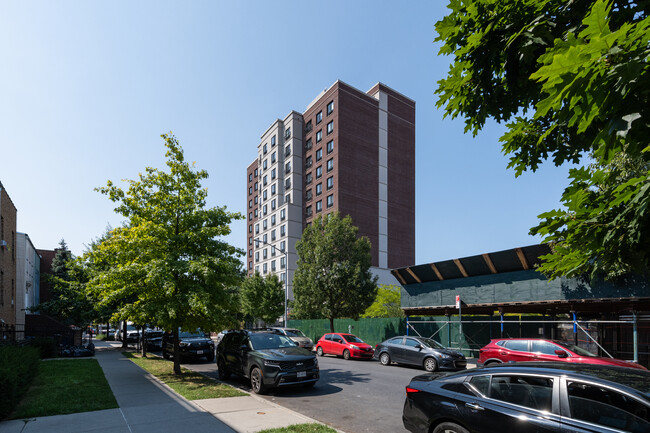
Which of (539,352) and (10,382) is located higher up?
(10,382)

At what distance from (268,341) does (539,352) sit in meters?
9.10

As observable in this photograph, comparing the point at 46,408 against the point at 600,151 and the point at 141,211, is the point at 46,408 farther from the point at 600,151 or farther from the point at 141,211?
the point at 600,151

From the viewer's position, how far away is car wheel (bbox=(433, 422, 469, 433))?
4890 mm

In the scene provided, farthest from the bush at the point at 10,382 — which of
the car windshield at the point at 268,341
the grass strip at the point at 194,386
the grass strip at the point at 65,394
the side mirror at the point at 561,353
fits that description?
the side mirror at the point at 561,353

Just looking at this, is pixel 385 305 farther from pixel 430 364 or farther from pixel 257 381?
pixel 257 381

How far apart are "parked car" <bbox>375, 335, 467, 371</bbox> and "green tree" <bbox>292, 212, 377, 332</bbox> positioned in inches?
428

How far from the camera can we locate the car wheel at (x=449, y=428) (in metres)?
4.89

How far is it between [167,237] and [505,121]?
1137 cm

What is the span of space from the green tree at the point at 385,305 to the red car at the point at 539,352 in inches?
1180

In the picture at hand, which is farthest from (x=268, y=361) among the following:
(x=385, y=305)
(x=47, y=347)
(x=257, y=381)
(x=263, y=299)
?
(x=263, y=299)

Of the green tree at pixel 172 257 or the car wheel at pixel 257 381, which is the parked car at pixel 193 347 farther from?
the car wheel at pixel 257 381

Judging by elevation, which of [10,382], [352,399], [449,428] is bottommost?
[352,399]

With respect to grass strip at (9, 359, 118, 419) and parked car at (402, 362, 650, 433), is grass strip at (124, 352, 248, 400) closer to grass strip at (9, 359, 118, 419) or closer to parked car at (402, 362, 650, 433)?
grass strip at (9, 359, 118, 419)

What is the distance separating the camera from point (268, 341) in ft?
41.4
